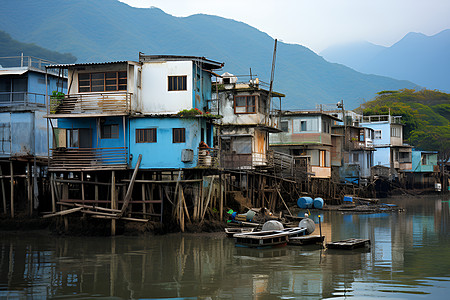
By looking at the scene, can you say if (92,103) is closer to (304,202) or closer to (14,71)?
(14,71)

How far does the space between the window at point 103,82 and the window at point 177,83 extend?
2947 millimetres

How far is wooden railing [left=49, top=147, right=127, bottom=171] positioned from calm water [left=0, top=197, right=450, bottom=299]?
4374mm

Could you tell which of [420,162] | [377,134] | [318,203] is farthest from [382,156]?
[318,203]

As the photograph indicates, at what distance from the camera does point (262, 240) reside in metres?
26.5

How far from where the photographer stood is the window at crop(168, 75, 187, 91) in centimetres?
3300

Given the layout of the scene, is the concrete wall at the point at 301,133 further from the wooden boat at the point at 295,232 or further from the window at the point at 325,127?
the wooden boat at the point at 295,232

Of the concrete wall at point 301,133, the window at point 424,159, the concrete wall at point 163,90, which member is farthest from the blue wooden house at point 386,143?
the concrete wall at point 163,90

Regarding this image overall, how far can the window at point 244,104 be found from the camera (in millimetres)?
44438

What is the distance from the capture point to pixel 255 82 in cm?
4466

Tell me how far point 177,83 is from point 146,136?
4.02m

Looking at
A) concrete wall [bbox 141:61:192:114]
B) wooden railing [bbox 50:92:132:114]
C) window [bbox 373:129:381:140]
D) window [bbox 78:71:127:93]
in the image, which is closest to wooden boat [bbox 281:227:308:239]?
concrete wall [bbox 141:61:192:114]

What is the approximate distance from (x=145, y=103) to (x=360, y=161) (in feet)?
143

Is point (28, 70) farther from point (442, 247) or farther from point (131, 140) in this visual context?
point (442, 247)

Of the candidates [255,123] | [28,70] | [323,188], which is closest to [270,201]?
[255,123]
